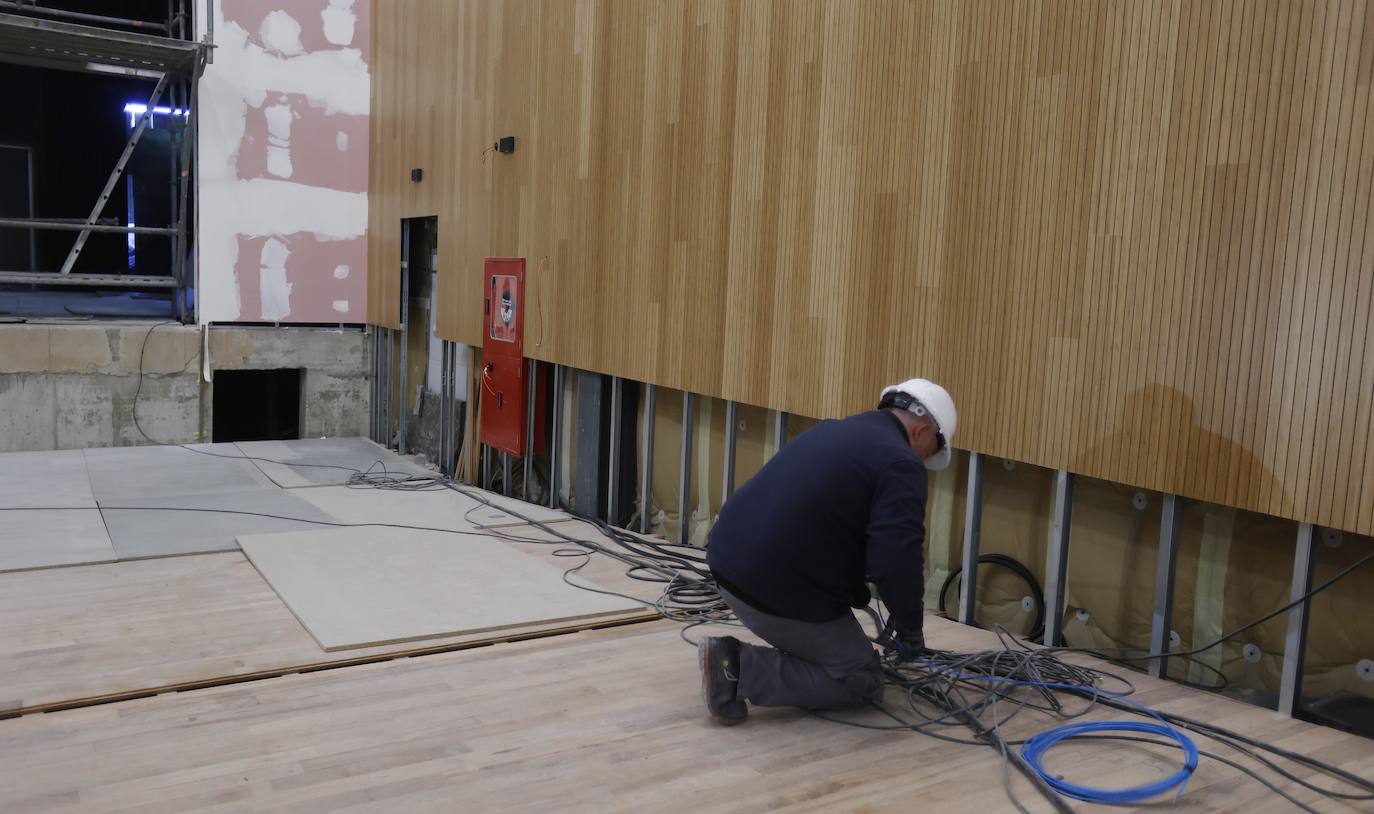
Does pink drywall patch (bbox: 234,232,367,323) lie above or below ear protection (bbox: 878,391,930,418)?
above

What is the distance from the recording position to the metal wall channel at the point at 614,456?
19.2 feet

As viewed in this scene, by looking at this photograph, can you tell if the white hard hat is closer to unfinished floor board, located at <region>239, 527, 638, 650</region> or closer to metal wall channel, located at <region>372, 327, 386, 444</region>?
unfinished floor board, located at <region>239, 527, 638, 650</region>

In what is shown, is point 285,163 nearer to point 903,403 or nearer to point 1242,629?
point 903,403

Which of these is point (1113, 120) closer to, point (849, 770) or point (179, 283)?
point (849, 770)

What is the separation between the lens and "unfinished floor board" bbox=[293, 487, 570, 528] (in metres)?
5.87

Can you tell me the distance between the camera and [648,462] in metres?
5.72

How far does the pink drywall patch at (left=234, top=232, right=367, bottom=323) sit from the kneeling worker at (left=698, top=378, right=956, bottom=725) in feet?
24.2

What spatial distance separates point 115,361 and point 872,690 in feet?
24.5

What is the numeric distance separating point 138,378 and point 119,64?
2729mm

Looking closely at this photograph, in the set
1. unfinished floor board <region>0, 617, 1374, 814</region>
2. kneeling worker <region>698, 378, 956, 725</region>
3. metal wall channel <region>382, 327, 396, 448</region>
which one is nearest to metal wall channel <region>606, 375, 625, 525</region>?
unfinished floor board <region>0, 617, 1374, 814</region>

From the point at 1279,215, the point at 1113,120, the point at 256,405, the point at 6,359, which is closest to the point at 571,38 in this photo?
the point at 1113,120

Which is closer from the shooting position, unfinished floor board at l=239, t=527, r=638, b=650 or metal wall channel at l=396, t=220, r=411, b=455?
unfinished floor board at l=239, t=527, r=638, b=650

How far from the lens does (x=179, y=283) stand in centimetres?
888

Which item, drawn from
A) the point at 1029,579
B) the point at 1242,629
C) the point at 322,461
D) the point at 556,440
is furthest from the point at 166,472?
the point at 1242,629
